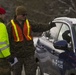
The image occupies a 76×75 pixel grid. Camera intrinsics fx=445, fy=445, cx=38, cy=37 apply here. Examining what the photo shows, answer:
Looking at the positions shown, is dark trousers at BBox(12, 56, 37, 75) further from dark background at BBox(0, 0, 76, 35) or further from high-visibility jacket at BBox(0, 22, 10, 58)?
dark background at BBox(0, 0, 76, 35)

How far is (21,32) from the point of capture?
30.0 feet

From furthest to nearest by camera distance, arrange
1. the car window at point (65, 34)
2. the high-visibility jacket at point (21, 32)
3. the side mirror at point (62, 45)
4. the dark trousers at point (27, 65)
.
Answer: the dark trousers at point (27, 65)
the high-visibility jacket at point (21, 32)
the car window at point (65, 34)
the side mirror at point (62, 45)

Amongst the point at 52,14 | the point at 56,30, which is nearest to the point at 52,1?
the point at 52,14

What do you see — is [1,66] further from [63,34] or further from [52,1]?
[52,1]

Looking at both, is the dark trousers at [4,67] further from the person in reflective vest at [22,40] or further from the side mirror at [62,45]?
the side mirror at [62,45]

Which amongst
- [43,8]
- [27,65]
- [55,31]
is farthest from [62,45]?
[43,8]

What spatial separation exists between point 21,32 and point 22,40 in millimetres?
170

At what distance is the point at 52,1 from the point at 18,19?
21.4m

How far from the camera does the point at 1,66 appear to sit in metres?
8.77

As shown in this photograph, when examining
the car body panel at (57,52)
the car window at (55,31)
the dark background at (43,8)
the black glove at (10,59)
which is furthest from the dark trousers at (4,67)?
the dark background at (43,8)

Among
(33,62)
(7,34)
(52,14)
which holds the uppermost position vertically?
(7,34)

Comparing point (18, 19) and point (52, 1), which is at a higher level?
point (18, 19)

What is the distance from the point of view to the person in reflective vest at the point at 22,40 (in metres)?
9.13

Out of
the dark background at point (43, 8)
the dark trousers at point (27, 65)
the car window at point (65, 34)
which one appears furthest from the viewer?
the dark background at point (43, 8)
